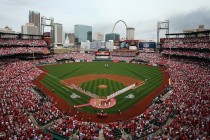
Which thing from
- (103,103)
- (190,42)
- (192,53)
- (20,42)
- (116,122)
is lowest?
(116,122)

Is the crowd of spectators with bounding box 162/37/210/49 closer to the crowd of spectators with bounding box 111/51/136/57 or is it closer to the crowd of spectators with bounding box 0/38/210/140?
the crowd of spectators with bounding box 111/51/136/57

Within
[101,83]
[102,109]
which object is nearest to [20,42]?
[101,83]

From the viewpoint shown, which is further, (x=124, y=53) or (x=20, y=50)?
(x=124, y=53)

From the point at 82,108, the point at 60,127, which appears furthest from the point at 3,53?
the point at 60,127

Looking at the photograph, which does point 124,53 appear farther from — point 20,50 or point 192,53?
point 20,50

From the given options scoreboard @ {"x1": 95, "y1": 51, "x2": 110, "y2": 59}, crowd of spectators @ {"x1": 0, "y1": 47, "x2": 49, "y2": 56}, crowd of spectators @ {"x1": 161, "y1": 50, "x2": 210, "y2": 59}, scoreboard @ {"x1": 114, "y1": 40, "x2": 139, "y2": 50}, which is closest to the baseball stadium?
crowd of spectators @ {"x1": 161, "y1": 50, "x2": 210, "y2": 59}

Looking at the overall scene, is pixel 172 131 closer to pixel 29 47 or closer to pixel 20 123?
pixel 20 123

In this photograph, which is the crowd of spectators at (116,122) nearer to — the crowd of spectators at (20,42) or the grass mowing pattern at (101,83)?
the grass mowing pattern at (101,83)

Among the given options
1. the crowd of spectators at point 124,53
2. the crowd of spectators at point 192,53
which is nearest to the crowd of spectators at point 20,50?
the crowd of spectators at point 124,53

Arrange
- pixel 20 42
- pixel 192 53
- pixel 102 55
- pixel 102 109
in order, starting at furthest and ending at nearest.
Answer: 1. pixel 102 55
2. pixel 20 42
3. pixel 192 53
4. pixel 102 109
